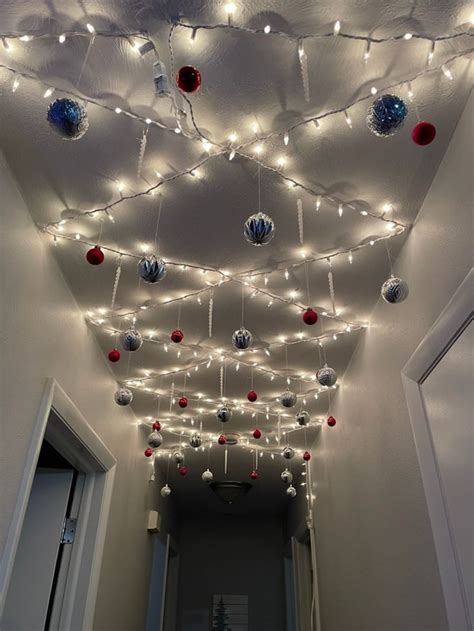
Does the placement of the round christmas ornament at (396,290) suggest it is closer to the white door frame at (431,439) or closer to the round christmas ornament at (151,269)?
the white door frame at (431,439)

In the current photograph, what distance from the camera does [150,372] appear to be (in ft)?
8.95

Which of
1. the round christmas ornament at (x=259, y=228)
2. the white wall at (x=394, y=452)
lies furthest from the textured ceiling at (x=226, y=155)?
the round christmas ornament at (x=259, y=228)

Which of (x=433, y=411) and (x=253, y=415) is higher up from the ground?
(x=253, y=415)

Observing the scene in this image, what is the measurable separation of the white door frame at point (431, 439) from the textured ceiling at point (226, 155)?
0.43m

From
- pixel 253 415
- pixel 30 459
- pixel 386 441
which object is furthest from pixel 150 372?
pixel 386 441

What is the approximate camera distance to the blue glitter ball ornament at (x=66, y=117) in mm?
1078

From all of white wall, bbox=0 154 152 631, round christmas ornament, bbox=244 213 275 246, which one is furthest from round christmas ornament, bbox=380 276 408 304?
white wall, bbox=0 154 152 631

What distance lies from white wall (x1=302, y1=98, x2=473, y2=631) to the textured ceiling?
4.5 inches

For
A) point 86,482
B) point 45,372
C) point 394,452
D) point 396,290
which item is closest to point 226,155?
point 396,290

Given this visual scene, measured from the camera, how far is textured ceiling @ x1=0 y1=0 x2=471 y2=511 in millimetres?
1137

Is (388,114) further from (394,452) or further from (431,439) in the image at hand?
(394,452)

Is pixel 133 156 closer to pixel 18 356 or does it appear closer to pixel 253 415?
pixel 18 356

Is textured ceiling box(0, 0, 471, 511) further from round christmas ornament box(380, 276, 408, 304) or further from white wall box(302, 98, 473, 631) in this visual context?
round christmas ornament box(380, 276, 408, 304)

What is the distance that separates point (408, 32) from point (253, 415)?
2460mm
